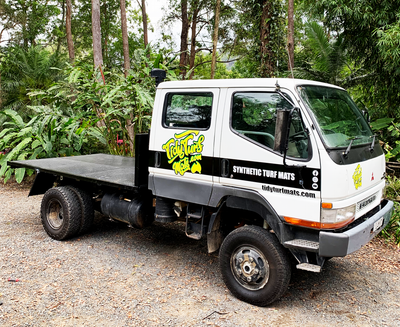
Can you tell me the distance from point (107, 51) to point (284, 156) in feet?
77.9

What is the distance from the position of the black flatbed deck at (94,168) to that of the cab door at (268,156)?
61.4 inches

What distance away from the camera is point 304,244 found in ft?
11.6

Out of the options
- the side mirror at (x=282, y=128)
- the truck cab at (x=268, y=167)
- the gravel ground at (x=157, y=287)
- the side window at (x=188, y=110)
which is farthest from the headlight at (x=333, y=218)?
the side window at (x=188, y=110)

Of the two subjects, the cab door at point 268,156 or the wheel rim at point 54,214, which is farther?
the wheel rim at point 54,214

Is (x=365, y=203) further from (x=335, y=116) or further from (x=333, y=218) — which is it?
(x=335, y=116)

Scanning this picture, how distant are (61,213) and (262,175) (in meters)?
3.59

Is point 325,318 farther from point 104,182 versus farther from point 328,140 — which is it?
point 104,182

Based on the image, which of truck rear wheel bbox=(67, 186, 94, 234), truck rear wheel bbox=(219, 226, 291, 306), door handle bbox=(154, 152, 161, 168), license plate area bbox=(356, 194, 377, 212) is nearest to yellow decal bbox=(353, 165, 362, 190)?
license plate area bbox=(356, 194, 377, 212)

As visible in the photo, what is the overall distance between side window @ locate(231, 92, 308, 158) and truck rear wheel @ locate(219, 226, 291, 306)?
3.18 feet

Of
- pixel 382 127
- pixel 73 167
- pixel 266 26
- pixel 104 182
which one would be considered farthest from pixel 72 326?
pixel 266 26

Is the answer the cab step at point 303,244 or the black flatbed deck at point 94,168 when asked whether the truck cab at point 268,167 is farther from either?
the black flatbed deck at point 94,168

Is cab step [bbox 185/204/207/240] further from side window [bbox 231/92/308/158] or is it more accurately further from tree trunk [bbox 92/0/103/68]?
tree trunk [bbox 92/0/103/68]

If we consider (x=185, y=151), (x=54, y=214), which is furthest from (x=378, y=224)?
(x=54, y=214)

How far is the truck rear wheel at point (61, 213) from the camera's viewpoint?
555 cm
